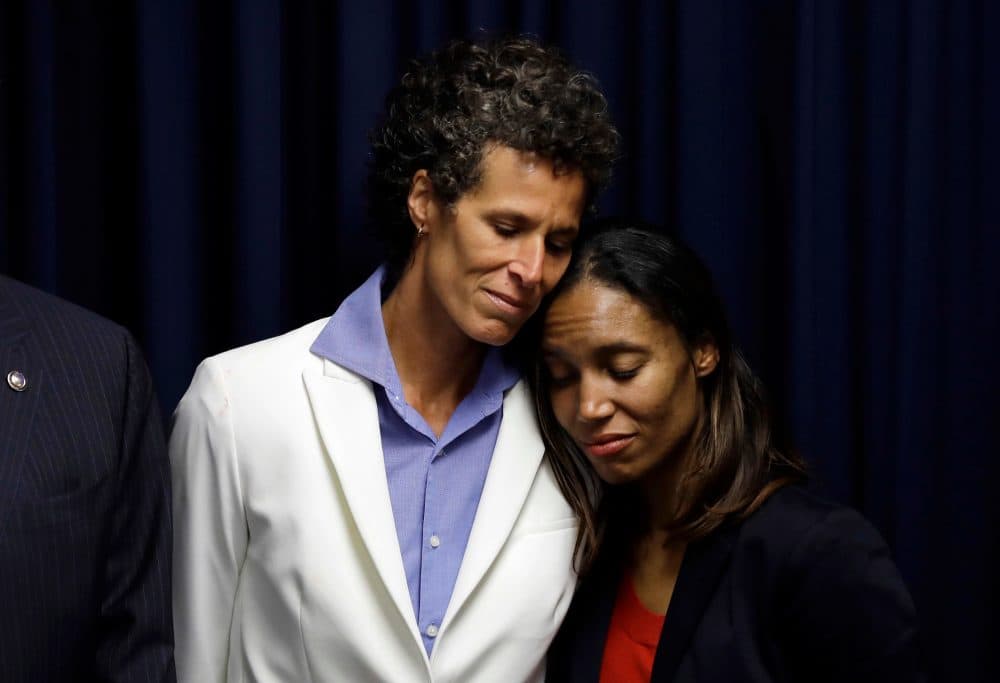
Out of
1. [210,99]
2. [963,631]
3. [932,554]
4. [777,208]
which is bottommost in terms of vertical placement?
[963,631]

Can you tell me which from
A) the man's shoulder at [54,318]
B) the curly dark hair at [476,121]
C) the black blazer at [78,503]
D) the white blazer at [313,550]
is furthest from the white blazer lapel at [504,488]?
the man's shoulder at [54,318]

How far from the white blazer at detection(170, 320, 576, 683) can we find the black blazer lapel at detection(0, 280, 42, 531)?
341 mm

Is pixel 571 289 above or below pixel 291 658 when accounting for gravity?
above

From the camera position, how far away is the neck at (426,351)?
1.59m

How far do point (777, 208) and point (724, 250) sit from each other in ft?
0.43

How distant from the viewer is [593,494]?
1.61 m

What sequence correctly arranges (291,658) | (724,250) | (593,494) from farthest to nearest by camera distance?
(724,250), (593,494), (291,658)

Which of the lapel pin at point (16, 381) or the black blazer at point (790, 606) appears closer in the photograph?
the lapel pin at point (16, 381)

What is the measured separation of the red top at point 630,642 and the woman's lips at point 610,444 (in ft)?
0.69

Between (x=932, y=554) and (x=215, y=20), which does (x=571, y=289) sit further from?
(x=932, y=554)

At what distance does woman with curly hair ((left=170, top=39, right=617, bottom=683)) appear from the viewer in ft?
4.72

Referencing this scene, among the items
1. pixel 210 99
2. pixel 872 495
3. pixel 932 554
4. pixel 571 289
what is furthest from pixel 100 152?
pixel 932 554

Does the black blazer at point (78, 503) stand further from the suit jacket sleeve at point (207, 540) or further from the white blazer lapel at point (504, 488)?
the white blazer lapel at point (504, 488)

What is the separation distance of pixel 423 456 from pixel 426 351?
0.15 metres
